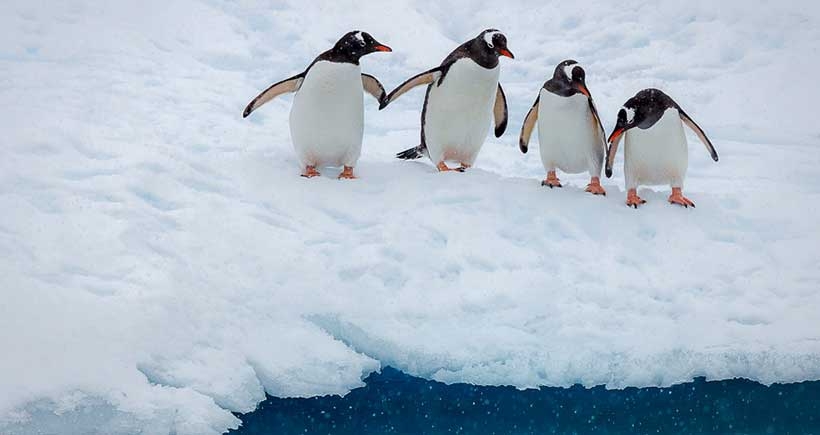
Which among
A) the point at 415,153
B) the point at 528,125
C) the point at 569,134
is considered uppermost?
the point at 569,134

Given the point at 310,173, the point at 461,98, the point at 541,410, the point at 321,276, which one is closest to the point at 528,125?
the point at 461,98

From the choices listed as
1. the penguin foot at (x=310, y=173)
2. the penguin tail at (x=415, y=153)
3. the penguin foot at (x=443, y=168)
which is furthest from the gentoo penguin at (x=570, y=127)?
the penguin foot at (x=310, y=173)

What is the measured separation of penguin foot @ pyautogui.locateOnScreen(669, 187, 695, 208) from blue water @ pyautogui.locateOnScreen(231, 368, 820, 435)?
1.05m

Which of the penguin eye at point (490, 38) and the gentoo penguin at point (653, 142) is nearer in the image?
the gentoo penguin at point (653, 142)

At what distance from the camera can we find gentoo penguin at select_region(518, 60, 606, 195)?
432cm

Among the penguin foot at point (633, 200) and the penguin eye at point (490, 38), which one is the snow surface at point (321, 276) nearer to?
the penguin foot at point (633, 200)

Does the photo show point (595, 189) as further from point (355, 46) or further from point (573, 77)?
point (355, 46)

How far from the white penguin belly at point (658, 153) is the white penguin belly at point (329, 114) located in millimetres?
1262

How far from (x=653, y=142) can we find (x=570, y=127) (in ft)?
1.24

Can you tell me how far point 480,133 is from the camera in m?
4.72

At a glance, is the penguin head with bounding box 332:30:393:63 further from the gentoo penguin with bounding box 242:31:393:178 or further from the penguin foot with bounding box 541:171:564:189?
the penguin foot with bounding box 541:171:564:189

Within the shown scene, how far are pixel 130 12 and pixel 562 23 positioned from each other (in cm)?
399

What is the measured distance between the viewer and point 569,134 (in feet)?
14.4

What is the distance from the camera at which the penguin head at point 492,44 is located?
4.44 metres
